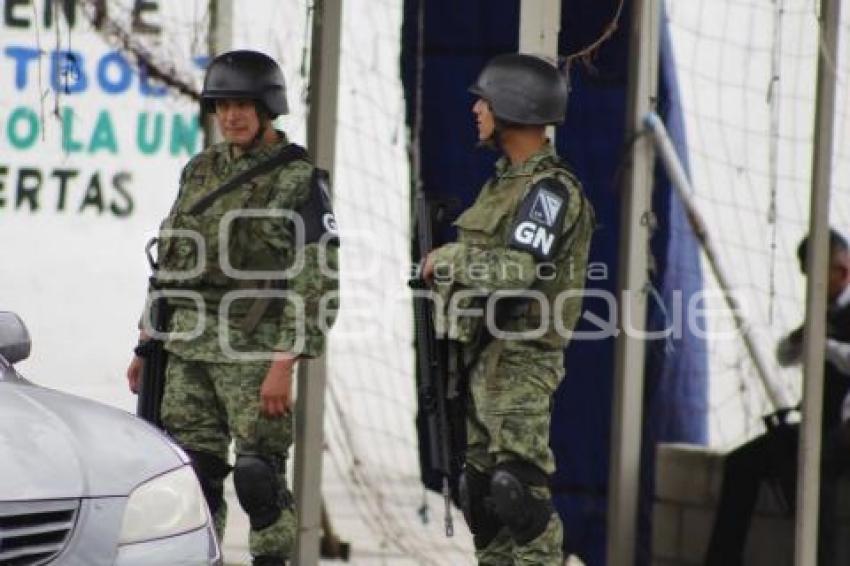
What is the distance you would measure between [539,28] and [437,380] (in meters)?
1.26

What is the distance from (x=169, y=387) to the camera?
7.91 m

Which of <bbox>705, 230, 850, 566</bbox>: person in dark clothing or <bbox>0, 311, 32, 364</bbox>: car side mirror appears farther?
<bbox>705, 230, 850, 566</bbox>: person in dark clothing

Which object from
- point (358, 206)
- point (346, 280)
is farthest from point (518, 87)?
point (346, 280)

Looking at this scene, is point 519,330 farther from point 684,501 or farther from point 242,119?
point 684,501

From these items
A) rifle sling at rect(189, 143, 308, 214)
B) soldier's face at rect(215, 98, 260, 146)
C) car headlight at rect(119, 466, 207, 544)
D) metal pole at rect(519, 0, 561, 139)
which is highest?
metal pole at rect(519, 0, 561, 139)

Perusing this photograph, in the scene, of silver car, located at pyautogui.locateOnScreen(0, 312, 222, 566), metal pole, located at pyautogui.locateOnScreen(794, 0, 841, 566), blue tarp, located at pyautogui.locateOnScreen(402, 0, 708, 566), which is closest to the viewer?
silver car, located at pyautogui.locateOnScreen(0, 312, 222, 566)

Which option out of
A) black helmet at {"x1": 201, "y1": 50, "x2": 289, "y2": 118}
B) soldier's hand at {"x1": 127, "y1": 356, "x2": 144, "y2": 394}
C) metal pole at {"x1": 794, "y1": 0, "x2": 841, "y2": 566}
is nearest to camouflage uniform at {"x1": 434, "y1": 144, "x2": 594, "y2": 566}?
black helmet at {"x1": 201, "y1": 50, "x2": 289, "y2": 118}

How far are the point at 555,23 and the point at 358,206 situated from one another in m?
3.32

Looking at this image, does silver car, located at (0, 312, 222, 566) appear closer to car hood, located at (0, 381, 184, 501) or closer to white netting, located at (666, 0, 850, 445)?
car hood, located at (0, 381, 184, 501)

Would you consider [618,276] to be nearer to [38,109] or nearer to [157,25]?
[157,25]

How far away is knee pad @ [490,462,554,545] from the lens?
718 cm

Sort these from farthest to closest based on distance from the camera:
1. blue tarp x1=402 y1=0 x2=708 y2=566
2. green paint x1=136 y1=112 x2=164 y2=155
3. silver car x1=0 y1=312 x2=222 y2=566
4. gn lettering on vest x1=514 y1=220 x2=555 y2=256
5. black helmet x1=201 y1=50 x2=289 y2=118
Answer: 1. green paint x1=136 y1=112 x2=164 y2=155
2. blue tarp x1=402 y1=0 x2=708 y2=566
3. black helmet x1=201 y1=50 x2=289 y2=118
4. gn lettering on vest x1=514 y1=220 x2=555 y2=256
5. silver car x1=0 y1=312 x2=222 y2=566

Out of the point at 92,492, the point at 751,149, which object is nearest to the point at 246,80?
the point at 92,492

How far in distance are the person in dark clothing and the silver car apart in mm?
3143
